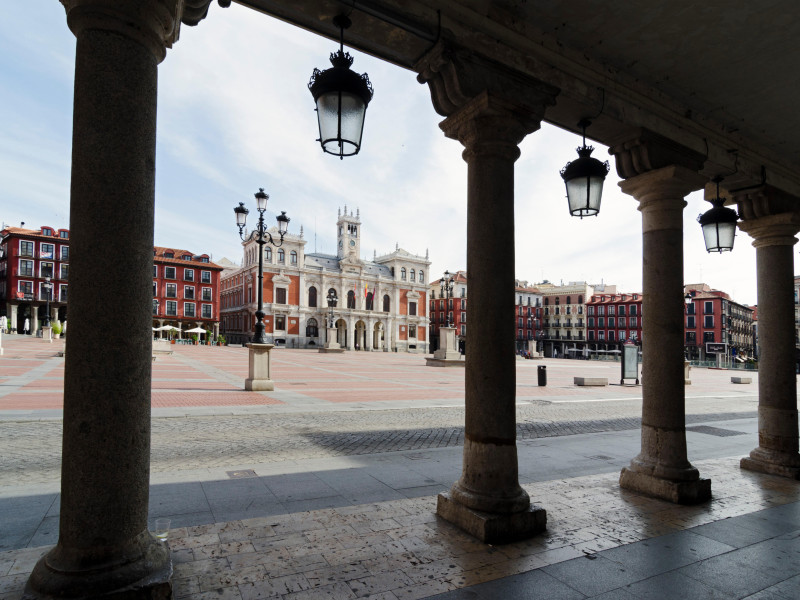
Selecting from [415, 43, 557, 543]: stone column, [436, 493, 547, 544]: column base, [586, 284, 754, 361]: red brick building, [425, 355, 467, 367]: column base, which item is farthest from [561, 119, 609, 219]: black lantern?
[586, 284, 754, 361]: red brick building

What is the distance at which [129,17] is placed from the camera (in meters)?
2.17

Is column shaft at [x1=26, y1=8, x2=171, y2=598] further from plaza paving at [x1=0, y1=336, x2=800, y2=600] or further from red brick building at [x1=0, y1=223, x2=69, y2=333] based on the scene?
red brick building at [x1=0, y1=223, x2=69, y2=333]

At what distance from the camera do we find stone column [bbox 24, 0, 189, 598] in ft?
6.80

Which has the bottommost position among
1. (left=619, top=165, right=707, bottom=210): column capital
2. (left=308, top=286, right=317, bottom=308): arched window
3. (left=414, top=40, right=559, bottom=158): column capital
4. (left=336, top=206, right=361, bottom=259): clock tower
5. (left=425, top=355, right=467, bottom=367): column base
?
(left=425, top=355, right=467, bottom=367): column base

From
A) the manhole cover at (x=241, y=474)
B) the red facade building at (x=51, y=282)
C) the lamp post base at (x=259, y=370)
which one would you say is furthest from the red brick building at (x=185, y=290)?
the manhole cover at (x=241, y=474)

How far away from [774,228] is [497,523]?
4904 mm

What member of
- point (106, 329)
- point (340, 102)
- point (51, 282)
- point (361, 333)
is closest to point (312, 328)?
point (361, 333)

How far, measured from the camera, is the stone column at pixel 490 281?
333 centimetres

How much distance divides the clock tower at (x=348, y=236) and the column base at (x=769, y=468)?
65539 mm

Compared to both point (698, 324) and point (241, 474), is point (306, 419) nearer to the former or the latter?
point (241, 474)

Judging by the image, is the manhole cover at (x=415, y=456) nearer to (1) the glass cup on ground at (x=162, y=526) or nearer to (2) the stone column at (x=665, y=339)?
(2) the stone column at (x=665, y=339)

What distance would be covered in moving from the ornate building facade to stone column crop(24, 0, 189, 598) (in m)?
56.7

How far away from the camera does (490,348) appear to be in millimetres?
3381

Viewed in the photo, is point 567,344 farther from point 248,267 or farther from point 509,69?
point 509,69
